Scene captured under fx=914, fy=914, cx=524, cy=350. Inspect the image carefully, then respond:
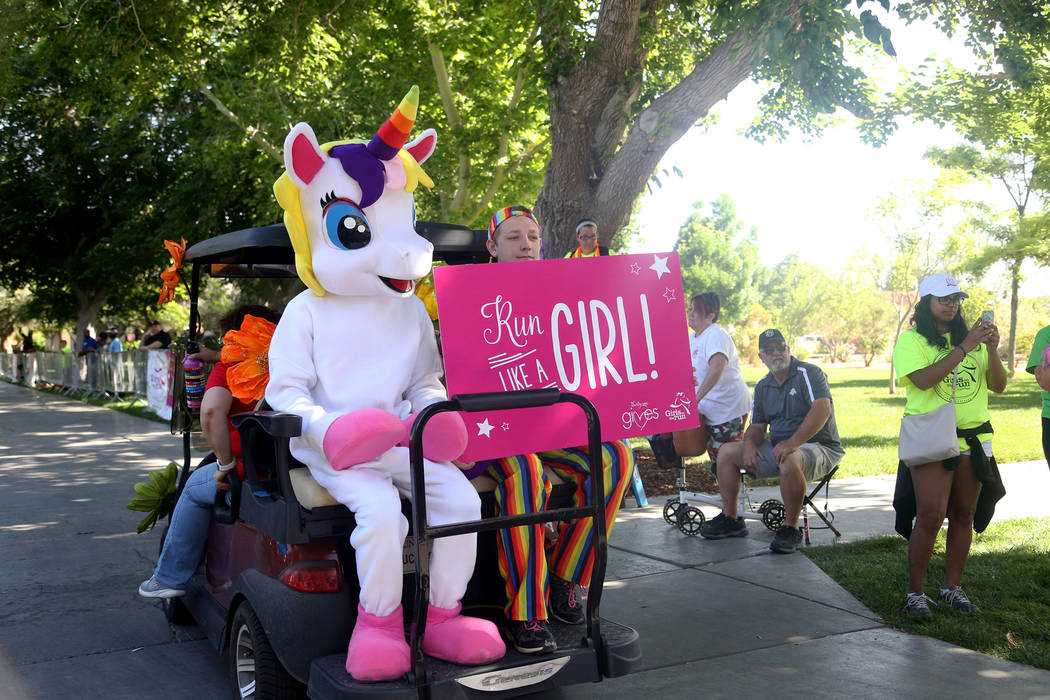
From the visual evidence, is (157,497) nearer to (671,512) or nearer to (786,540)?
(671,512)

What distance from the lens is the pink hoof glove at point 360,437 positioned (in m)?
3.19

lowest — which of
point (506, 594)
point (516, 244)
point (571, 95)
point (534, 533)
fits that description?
point (506, 594)

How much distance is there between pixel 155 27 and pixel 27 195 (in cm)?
1786

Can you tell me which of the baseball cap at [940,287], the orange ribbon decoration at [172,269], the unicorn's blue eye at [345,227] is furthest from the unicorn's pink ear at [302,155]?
the baseball cap at [940,287]

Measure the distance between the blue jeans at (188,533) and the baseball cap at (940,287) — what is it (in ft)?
12.9

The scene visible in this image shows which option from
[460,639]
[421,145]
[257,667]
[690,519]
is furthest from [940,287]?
[257,667]

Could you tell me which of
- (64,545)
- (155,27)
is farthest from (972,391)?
(155,27)

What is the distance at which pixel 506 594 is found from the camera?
362 cm

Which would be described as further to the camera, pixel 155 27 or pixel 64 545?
pixel 155 27

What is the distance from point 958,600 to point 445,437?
3.31 metres

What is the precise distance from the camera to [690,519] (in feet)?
23.2

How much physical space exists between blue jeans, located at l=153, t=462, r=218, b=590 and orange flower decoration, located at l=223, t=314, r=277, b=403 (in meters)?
0.53

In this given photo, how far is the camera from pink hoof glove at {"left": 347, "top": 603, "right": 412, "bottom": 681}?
3.00m

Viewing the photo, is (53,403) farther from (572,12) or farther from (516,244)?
(516,244)
